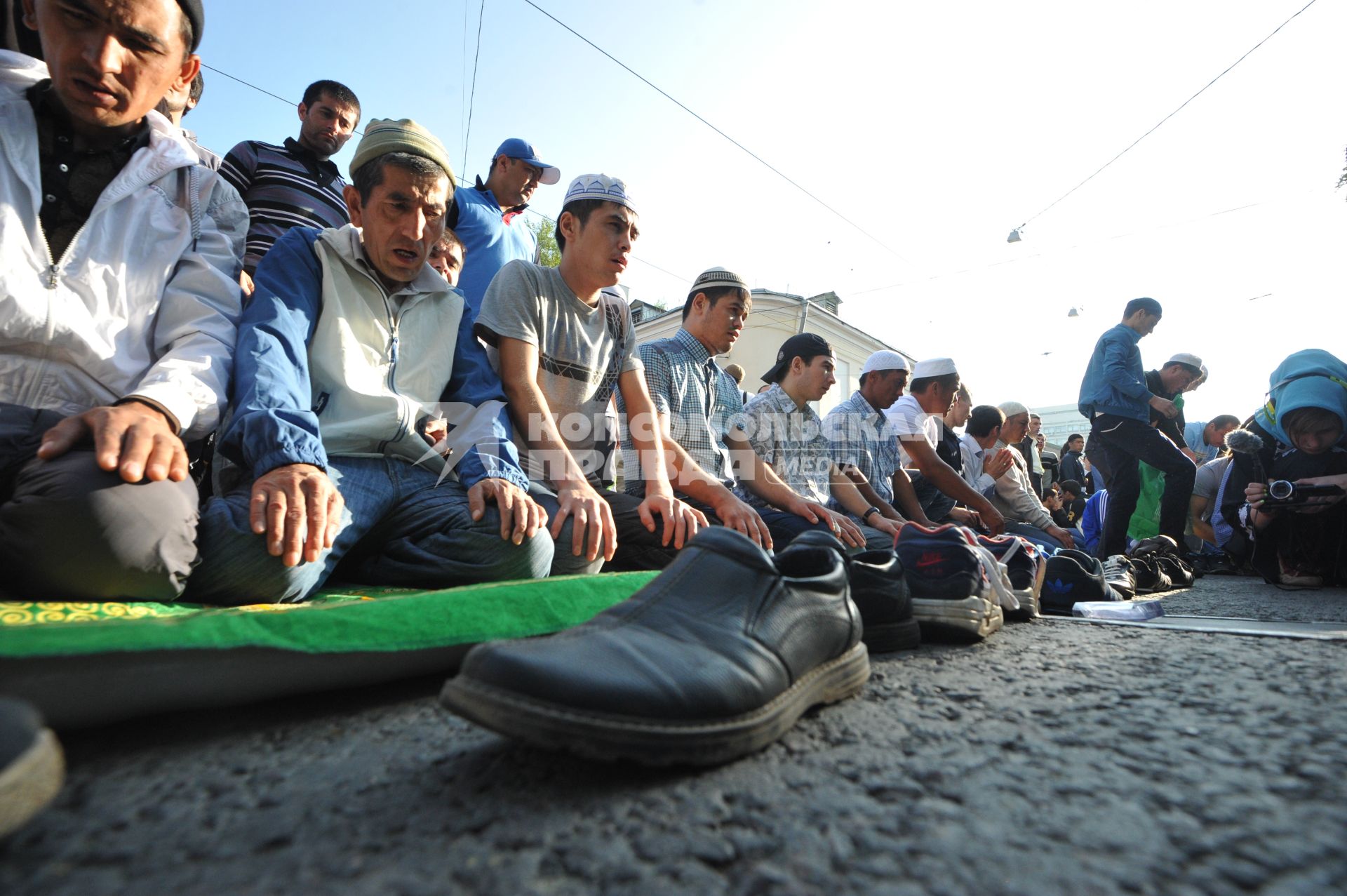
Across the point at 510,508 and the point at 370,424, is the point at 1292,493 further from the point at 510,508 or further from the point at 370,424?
the point at 370,424

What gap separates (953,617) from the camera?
1477 mm

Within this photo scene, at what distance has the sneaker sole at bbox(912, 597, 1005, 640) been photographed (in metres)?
1.47

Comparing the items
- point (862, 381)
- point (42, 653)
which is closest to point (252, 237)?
point (42, 653)

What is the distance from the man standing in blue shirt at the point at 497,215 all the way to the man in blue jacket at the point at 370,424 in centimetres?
102

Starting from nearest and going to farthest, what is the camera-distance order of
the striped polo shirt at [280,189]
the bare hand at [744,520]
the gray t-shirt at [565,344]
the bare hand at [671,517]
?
the bare hand at [671,517], the gray t-shirt at [565,344], the bare hand at [744,520], the striped polo shirt at [280,189]

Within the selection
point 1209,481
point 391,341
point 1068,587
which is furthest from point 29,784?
point 1209,481

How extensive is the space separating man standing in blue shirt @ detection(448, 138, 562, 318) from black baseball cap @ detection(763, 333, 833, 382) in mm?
1489

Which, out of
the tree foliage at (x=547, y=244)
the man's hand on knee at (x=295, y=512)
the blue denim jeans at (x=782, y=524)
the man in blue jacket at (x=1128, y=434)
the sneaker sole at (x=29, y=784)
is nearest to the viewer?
the sneaker sole at (x=29, y=784)

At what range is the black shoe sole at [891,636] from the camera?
1.35 meters

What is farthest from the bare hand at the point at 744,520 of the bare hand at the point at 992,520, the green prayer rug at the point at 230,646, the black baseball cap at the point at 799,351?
the bare hand at the point at 992,520

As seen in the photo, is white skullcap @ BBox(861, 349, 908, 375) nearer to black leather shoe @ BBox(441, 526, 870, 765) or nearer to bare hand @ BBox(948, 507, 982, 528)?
bare hand @ BBox(948, 507, 982, 528)

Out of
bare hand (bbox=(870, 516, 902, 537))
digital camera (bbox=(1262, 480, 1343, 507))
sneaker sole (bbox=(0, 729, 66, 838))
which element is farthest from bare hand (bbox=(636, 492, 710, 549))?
digital camera (bbox=(1262, 480, 1343, 507))

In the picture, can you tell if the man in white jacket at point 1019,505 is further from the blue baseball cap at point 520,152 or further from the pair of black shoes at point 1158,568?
the blue baseball cap at point 520,152

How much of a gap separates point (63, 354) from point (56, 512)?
17.7 inches
